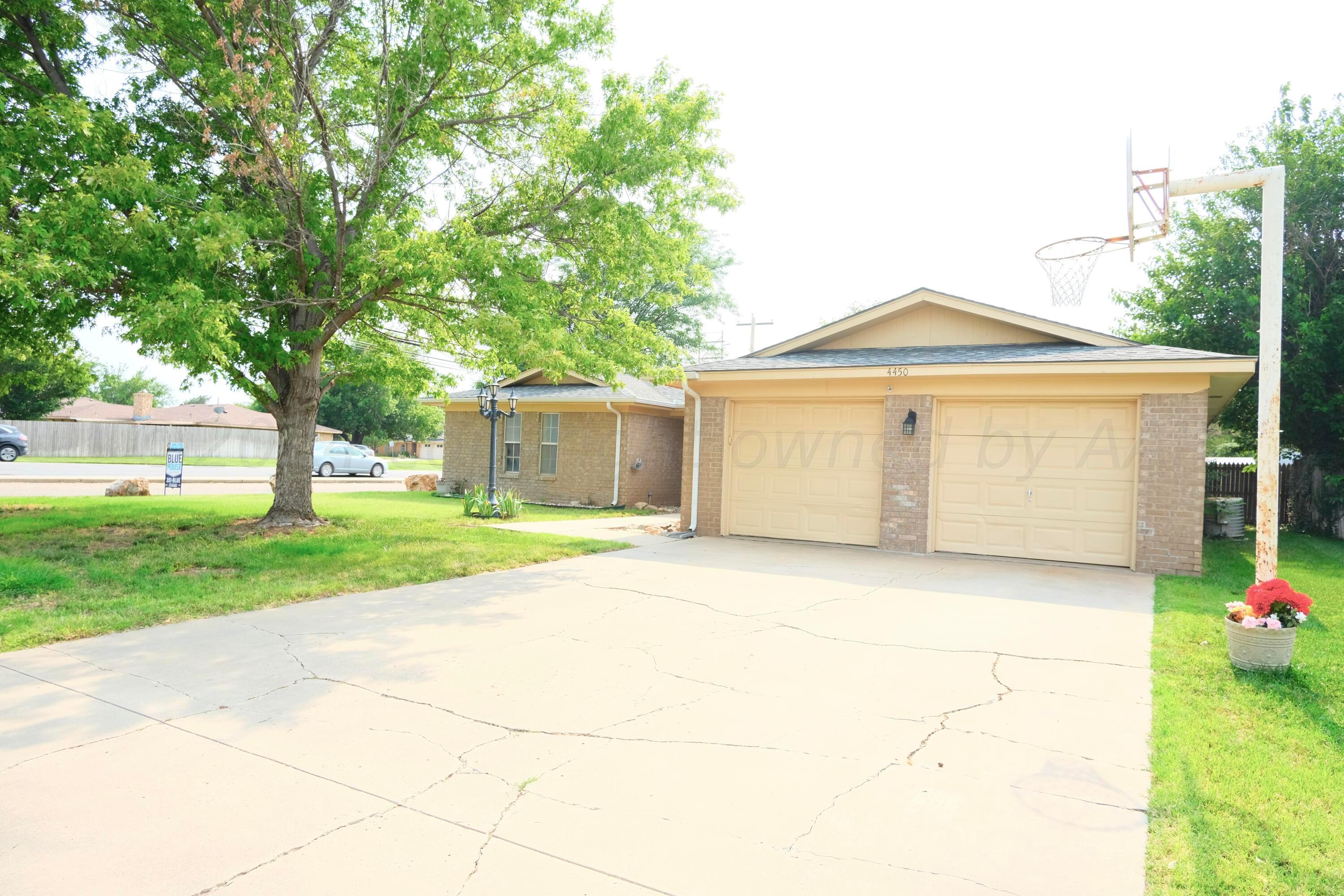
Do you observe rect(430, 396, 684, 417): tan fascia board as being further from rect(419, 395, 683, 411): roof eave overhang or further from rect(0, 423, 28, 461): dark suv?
rect(0, 423, 28, 461): dark suv

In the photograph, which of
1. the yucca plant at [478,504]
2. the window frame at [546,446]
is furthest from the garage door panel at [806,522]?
the window frame at [546,446]

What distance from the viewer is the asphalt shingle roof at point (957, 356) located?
10453 mm

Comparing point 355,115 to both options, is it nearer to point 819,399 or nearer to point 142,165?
point 142,165

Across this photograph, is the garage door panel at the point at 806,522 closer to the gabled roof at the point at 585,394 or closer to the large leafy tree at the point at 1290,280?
the gabled roof at the point at 585,394

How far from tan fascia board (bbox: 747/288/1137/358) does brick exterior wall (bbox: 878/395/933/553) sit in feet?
6.80

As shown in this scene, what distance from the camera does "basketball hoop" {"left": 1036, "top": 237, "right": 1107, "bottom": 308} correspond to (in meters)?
8.30

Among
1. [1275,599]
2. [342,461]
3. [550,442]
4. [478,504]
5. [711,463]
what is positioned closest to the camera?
[1275,599]

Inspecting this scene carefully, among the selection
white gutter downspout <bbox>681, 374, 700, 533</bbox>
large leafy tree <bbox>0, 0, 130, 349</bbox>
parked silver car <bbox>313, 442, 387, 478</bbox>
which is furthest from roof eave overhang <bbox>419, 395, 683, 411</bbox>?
parked silver car <bbox>313, 442, 387, 478</bbox>

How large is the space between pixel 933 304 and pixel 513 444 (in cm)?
1186

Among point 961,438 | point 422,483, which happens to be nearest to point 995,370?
point 961,438

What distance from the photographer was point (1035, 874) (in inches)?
116

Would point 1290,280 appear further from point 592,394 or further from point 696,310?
point 696,310

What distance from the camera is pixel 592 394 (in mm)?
19516

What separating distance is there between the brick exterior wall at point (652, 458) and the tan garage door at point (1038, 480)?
910 cm
